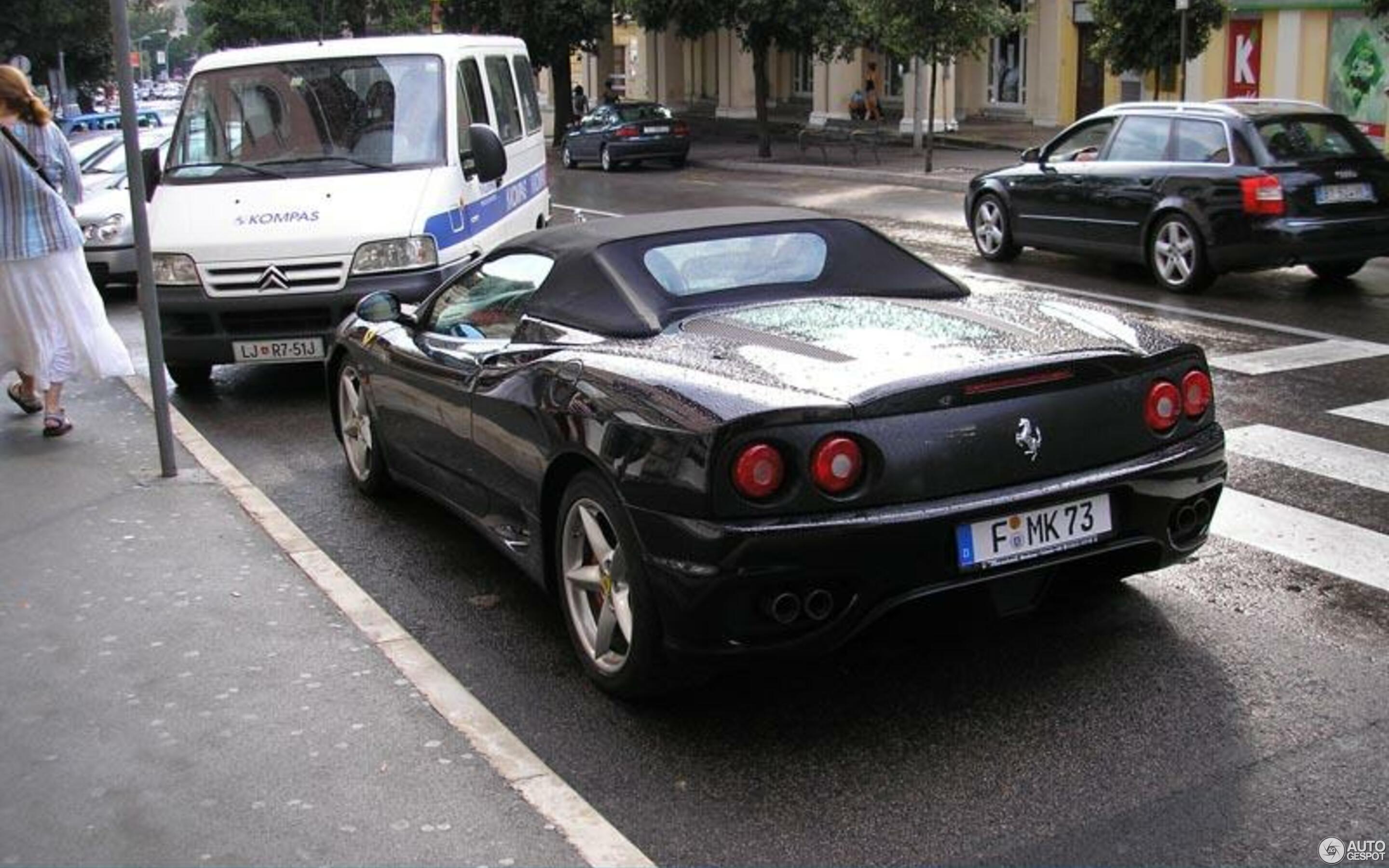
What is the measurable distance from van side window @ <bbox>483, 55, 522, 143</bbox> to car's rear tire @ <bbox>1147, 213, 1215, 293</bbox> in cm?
546

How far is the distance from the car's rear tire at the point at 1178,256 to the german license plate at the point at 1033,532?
350 inches

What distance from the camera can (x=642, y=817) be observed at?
404 centimetres

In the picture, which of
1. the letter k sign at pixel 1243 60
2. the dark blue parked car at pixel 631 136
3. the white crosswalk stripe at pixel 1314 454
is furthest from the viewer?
the dark blue parked car at pixel 631 136

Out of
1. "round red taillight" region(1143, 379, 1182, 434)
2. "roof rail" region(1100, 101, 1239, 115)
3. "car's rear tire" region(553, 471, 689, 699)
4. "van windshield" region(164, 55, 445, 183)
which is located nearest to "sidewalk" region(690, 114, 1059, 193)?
"roof rail" region(1100, 101, 1239, 115)

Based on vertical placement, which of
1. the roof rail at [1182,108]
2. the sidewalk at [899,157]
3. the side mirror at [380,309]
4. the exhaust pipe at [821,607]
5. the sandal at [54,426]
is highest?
the roof rail at [1182,108]

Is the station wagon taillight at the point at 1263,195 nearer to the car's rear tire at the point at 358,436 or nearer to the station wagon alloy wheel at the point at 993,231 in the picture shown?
the station wagon alloy wheel at the point at 993,231

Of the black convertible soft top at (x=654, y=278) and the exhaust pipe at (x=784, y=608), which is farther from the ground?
the black convertible soft top at (x=654, y=278)

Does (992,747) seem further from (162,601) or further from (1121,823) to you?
(162,601)

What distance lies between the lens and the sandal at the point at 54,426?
28.6 feet

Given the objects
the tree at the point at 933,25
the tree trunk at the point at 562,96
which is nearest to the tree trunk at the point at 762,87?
the tree at the point at 933,25

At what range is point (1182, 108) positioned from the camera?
1338cm

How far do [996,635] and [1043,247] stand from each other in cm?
1029

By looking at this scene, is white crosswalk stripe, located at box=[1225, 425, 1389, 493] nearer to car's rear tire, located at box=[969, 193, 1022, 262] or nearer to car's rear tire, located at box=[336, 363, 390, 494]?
car's rear tire, located at box=[336, 363, 390, 494]

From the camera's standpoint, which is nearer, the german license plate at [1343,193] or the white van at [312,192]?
the white van at [312,192]
